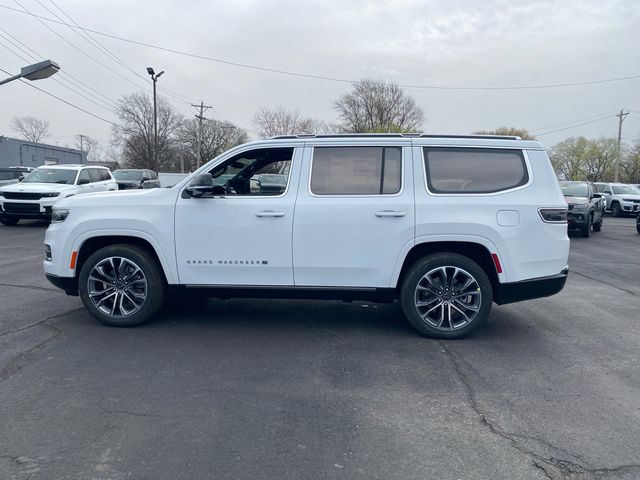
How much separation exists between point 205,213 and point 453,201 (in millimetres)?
2541

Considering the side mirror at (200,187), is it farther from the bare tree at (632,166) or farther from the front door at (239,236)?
the bare tree at (632,166)

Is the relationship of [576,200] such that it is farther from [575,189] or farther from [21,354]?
[21,354]

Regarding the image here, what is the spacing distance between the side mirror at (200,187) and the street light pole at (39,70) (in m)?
15.9

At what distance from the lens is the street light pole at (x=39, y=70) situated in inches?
710

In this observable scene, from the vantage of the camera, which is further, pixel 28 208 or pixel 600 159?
pixel 600 159

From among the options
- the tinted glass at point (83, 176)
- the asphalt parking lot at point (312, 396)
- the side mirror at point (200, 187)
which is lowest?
the asphalt parking lot at point (312, 396)

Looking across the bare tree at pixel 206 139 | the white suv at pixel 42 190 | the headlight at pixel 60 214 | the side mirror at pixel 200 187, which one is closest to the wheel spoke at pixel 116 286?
the headlight at pixel 60 214

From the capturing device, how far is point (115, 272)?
557 centimetres

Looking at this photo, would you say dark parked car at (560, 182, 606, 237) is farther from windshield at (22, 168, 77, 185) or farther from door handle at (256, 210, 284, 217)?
windshield at (22, 168, 77, 185)

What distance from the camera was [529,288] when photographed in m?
5.27

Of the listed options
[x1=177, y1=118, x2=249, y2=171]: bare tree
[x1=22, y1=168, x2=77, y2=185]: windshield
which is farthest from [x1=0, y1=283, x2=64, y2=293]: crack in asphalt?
[x1=177, y1=118, x2=249, y2=171]: bare tree

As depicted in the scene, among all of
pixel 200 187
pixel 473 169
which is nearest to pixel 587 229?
pixel 473 169

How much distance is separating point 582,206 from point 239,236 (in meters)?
13.7

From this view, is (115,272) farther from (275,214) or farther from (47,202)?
(47,202)
